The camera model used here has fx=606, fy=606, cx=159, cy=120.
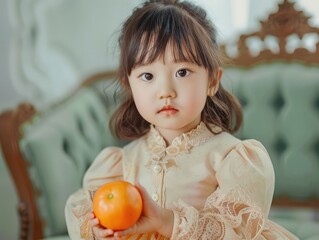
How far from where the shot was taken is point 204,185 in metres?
1.20

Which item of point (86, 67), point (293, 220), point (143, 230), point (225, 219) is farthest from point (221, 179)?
point (86, 67)

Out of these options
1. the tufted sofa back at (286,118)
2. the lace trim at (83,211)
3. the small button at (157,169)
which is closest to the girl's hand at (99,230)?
the lace trim at (83,211)

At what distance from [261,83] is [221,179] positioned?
78cm

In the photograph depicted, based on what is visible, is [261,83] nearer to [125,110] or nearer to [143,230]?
[125,110]

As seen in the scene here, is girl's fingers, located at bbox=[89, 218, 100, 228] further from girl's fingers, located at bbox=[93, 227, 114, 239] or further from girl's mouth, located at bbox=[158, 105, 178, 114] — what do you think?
girl's mouth, located at bbox=[158, 105, 178, 114]

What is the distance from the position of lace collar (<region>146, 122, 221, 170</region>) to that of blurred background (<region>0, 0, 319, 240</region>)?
3.22ft

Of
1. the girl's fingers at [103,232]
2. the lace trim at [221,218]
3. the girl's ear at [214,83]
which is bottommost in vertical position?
the lace trim at [221,218]

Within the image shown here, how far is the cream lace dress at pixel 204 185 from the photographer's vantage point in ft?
3.68

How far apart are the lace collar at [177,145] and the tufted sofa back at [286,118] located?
0.59 metres

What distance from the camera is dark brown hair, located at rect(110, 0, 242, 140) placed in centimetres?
113

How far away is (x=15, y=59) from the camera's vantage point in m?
2.22

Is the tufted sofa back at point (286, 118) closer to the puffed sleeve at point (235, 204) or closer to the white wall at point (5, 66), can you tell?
the puffed sleeve at point (235, 204)

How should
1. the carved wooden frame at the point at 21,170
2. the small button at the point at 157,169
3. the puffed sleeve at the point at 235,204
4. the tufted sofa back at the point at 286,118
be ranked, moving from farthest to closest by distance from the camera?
the tufted sofa back at the point at 286,118
the carved wooden frame at the point at 21,170
the small button at the point at 157,169
the puffed sleeve at the point at 235,204

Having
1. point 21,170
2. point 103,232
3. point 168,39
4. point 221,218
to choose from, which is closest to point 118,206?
point 103,232
